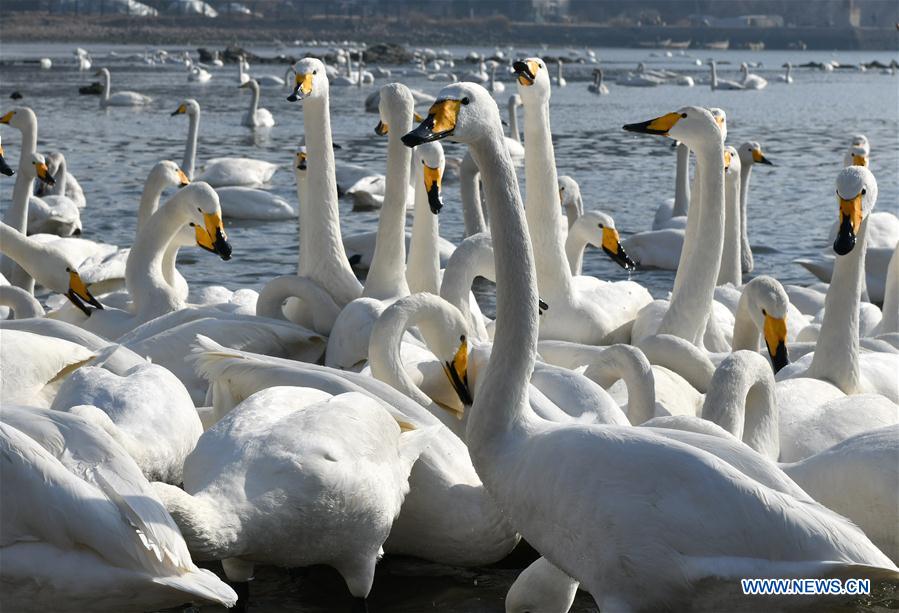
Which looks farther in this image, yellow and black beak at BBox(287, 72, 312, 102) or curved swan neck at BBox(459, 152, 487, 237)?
curved swan neck at BBox(459, 152, 487, 237)

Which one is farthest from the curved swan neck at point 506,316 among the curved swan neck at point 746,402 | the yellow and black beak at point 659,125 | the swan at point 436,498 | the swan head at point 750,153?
the swan head at point 750,153

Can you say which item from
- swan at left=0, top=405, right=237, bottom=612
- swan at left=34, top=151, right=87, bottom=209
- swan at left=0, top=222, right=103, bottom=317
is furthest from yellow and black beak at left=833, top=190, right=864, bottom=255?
swan at left=34, top=151, right=87, bottom=209

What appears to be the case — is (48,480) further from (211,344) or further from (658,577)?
(211,344)

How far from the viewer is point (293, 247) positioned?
543 inches

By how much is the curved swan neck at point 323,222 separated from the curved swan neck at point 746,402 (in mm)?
2998

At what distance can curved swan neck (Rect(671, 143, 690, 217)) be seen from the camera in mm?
13523

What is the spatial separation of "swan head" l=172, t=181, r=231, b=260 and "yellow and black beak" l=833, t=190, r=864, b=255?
3.24 metres

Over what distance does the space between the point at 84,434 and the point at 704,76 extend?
6210 cm

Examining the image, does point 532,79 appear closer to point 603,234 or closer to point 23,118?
point 603,234

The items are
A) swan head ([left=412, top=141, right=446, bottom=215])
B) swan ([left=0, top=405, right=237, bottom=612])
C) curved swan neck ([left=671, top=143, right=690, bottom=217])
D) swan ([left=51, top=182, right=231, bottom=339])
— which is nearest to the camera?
swan ([left=0, top=405, right=237, bottom=612])

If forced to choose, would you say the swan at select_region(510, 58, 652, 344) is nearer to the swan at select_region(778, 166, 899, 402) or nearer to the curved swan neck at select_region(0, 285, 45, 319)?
the swan at select_region(778, 166, 899, 402)

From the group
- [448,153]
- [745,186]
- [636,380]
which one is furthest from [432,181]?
[448,153]

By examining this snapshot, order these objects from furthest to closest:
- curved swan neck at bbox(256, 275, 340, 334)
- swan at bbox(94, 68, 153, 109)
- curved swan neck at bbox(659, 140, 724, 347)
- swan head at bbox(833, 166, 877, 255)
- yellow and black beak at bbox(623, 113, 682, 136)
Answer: swan at bbox(94, 68, 153, 109)
curved swan neck at bbox(256, 275, 340, 334)
curved swan neck at bbox(659, 140, 724, 347)
yellow and black beak at bbox(623, 113, 682, 136)
swan head at bbox(833, 166, 877, 255)

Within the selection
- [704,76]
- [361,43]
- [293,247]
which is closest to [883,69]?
[704,76]
